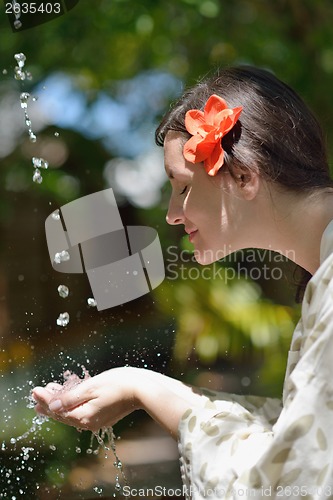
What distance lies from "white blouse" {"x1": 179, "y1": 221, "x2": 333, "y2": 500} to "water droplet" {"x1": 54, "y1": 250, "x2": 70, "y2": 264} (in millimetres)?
1198

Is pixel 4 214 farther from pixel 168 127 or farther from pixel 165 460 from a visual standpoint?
pixel 168 127

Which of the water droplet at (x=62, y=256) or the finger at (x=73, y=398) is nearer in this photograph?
the finger at (x=73, y=398)

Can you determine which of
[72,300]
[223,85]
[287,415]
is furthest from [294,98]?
[72,300]

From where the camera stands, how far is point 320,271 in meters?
0.85

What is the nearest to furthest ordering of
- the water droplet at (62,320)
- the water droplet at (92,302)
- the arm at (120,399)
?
the arm at (120,399)
the water droplet at (62,320)
the water droplet at (92,302)

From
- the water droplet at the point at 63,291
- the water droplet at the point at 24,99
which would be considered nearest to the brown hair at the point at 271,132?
the water droplet at the point at 63,291

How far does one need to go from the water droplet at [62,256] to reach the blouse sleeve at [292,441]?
1224mm

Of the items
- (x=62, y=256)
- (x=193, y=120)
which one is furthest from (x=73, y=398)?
(x=62, y=256)

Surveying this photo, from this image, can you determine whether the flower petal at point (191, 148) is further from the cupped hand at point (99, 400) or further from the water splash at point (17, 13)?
the water splash at point (17, 13)

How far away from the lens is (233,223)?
1.01 m

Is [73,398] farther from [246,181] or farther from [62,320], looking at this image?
[62,320]

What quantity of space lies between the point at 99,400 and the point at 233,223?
0.28 metres

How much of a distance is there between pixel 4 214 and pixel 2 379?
0.68 meters

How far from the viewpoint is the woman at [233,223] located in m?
0.85
